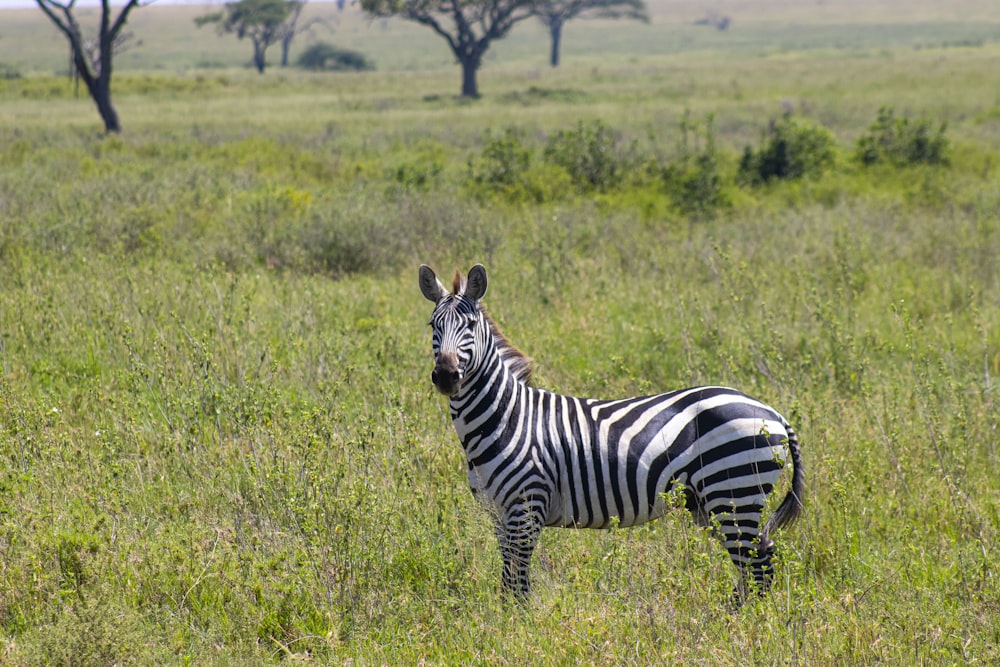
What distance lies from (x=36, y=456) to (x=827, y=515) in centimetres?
446

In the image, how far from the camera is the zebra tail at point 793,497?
13.7 feet

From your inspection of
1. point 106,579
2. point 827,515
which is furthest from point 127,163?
point 827,515

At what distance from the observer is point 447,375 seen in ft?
12.9

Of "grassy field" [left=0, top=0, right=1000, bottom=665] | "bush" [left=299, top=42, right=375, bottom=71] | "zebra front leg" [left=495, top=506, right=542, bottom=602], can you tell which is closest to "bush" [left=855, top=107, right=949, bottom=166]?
"grassy field" [left=0, top=0, right=1000, bottom=665]

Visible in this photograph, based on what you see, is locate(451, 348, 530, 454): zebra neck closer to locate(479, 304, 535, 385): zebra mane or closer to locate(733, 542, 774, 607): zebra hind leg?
locate(479, 304, 535, 385): zebra mane

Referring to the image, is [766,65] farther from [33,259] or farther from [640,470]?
[640,470]

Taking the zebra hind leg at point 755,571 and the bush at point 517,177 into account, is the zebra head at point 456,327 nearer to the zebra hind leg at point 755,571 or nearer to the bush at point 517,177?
the zebra hind leg at point 755,571

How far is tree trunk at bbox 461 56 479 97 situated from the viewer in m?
43.5

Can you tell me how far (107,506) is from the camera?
15.8 ft

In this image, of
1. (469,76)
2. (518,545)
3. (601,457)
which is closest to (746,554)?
(601,457)

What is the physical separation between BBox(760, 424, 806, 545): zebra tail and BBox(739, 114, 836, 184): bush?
13.0 metres

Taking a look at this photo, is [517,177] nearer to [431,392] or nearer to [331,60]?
[431,392]

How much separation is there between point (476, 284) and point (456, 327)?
280mm

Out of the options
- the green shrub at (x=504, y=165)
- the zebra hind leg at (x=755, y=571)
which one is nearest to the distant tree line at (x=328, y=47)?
the green shrub at (x=504, y=165)
